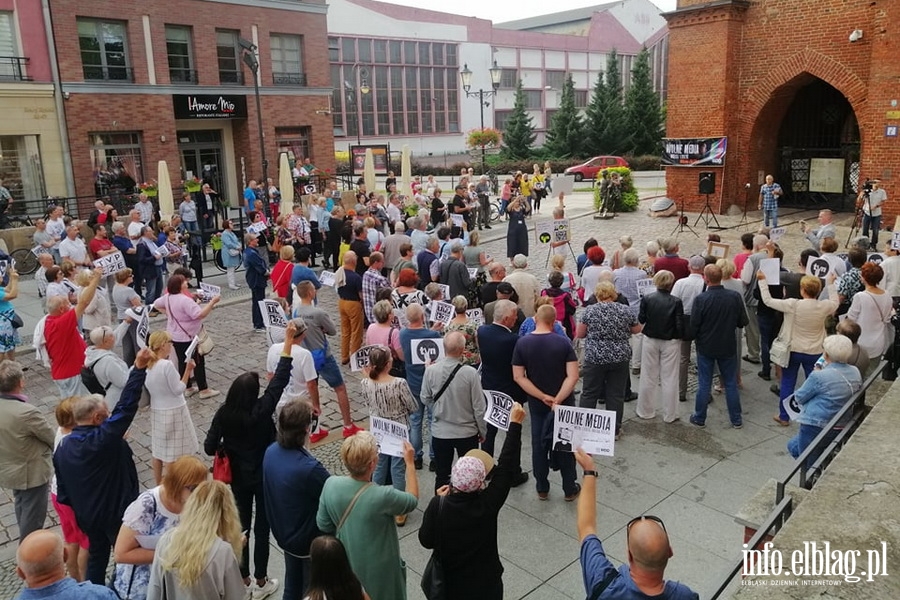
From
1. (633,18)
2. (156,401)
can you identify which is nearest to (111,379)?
(156,401)

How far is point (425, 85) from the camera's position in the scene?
64.3 m

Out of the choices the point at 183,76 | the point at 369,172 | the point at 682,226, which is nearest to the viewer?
the point at 682,226

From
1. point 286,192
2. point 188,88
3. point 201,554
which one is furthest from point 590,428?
point 188,88

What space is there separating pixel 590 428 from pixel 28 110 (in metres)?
24.8

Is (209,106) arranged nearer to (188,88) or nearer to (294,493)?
(188,88)

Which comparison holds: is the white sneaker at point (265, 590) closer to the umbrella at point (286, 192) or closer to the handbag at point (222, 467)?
the handbag at point (222, 467)

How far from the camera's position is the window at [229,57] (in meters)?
28.8

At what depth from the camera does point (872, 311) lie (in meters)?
7.82

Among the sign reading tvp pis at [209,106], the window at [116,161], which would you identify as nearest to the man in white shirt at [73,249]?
the window at [116,161]

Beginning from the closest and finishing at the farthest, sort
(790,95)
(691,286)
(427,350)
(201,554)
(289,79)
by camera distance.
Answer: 1. (201,554)
2. (427,350)
3. (691,286)
4. (790,95)
5. (289,79)

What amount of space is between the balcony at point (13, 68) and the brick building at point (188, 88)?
46.1 inches

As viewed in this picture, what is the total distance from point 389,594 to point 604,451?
5.80 feet

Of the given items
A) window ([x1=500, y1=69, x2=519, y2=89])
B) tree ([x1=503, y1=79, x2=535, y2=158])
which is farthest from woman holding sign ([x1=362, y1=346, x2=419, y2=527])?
window ([x1=500, y1=69, x2=519, y2=89])

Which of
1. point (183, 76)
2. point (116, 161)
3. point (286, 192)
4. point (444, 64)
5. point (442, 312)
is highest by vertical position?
point (444, 64)
